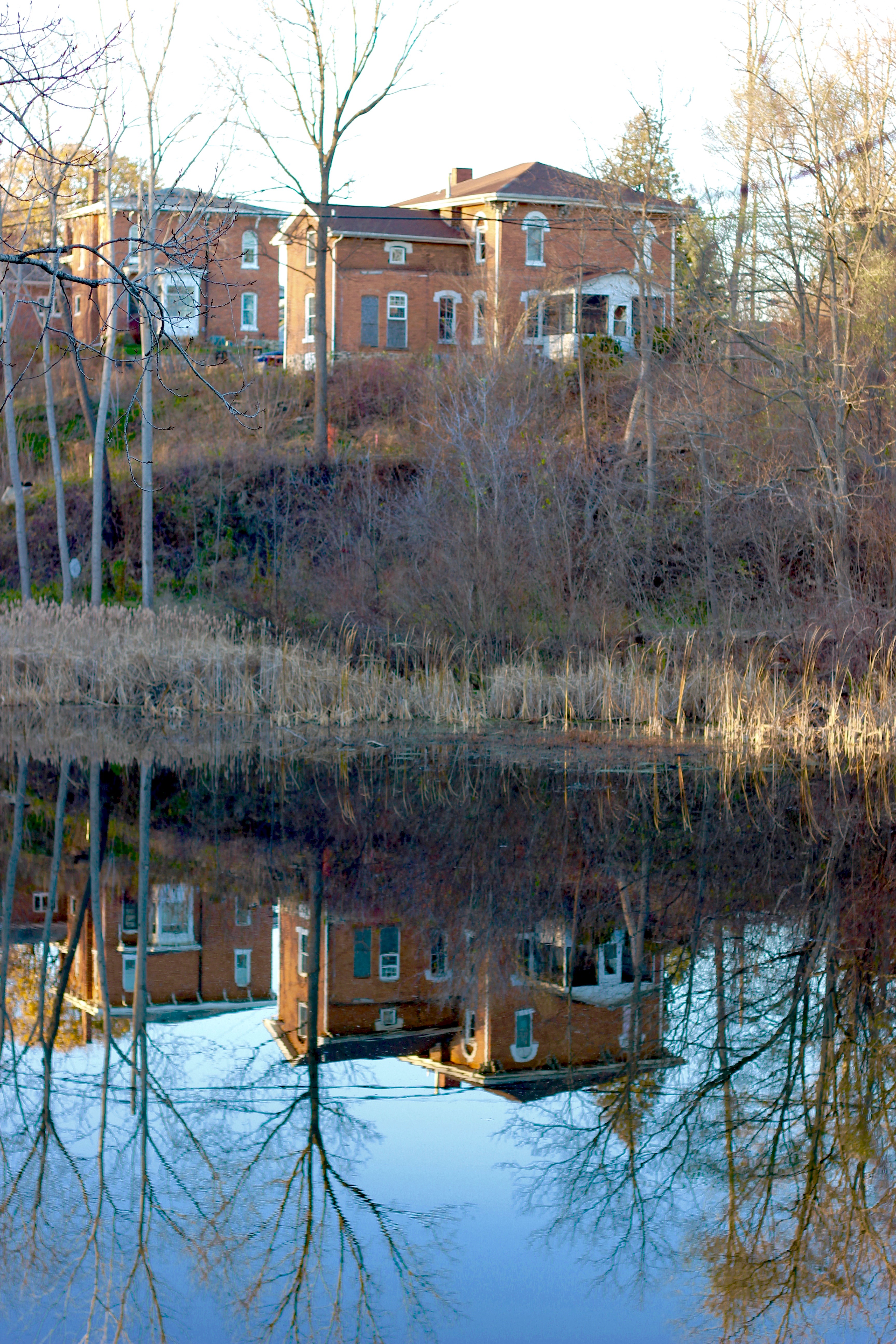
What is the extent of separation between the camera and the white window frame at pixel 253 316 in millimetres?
41875

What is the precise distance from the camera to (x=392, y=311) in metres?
38.6

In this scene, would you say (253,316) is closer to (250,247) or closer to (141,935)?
(250,247)

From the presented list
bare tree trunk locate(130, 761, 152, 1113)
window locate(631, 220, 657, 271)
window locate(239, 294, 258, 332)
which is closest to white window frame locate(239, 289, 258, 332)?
window locate(239, 294, 258, 332)

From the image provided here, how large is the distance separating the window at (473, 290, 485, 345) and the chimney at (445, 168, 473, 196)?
903 cm

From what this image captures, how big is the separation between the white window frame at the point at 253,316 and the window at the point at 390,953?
119 feet

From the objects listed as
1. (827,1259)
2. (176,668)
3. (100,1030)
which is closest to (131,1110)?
(100,1030)

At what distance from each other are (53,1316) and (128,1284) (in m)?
0.27

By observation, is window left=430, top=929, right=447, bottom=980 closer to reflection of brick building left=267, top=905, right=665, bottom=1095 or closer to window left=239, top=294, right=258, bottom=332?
reflection of brick building left=267, top=905, right=665, bottom=1095

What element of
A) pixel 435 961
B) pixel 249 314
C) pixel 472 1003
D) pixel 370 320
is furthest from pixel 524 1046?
pixel 249 314

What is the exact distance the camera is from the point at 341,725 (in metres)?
16.6

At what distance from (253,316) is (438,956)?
3732cm

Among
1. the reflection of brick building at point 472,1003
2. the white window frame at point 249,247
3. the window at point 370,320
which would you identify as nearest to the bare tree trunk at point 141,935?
the reflection of brick building at point 472,1003

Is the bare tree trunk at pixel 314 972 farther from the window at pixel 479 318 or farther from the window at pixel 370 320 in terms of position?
the window at pixel 370 320

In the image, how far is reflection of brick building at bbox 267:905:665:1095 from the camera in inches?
253
